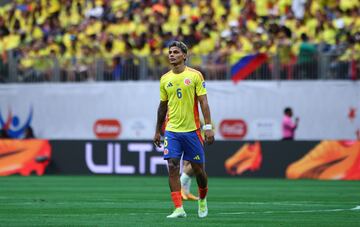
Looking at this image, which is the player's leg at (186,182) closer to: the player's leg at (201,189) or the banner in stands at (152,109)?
the player's leg at (201,189)

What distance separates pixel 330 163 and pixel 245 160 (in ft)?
8.19

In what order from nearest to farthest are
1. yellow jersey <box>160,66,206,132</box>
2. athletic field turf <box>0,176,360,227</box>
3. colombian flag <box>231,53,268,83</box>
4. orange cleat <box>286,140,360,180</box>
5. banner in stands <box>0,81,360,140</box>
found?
1. athletic field turf <box>0,176,360,227</box>
2. yellow jersey <box>160,66,206,132</box>
3. orange cleat <box>286,140,360,180</box>
4. colombian flag <box>231,53,268,83</box>
5. banner in stands <box>0,81,360,140</box>

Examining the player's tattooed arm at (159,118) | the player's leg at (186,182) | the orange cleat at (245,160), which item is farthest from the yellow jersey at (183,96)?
the orange cleat at (245,160)

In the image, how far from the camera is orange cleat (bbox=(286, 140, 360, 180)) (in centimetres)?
2941

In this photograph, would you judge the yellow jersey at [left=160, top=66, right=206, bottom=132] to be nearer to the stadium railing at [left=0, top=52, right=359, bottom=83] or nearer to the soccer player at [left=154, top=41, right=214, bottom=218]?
the soccer player at [left=154, top=41, right=214, bottom=218]

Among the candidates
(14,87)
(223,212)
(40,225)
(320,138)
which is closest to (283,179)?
(320,138)

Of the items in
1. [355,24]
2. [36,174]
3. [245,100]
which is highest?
[355,24]

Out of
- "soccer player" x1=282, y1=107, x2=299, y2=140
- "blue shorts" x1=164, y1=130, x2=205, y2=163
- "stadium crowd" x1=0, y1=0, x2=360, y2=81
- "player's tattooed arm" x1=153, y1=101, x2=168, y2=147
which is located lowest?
"soccer player" x1=282, y1=107, x2=299, y2=140

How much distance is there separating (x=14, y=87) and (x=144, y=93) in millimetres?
4454

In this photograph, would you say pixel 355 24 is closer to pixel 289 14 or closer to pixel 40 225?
pixel 289 14

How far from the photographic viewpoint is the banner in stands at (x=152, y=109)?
1246 inches

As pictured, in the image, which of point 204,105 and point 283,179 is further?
point 283,179

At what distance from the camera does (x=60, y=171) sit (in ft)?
106

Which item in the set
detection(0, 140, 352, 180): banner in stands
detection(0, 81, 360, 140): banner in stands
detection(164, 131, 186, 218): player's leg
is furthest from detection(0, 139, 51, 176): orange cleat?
detection(164, 131, 186, 218): player's leg
